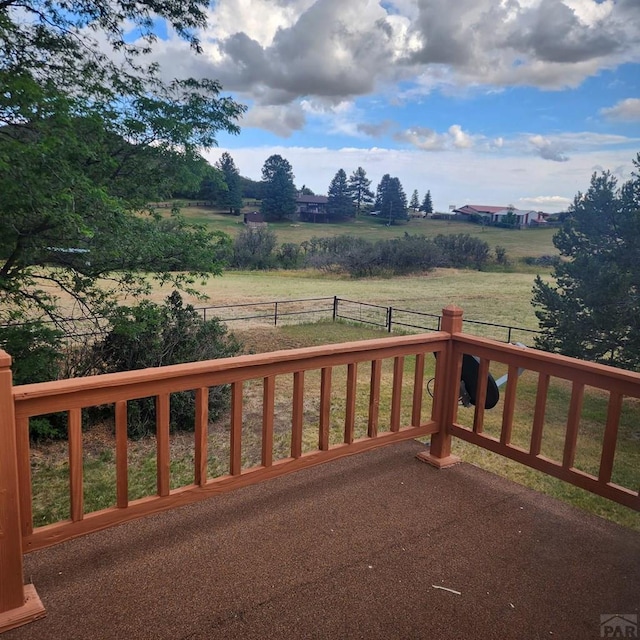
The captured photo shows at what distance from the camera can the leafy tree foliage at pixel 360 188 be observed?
3338cm

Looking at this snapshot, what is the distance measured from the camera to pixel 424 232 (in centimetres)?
2734

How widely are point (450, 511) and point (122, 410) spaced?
4.83 ft

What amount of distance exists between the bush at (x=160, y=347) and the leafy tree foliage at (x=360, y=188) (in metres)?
28.3

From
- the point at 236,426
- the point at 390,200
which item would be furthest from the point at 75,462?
the point at 390,200

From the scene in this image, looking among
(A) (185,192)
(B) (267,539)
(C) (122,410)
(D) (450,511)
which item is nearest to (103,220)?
(A) (185,192)

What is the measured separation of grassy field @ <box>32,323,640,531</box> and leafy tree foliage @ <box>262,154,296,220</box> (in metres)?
10.3

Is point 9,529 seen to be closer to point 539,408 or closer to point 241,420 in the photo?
point 241,420

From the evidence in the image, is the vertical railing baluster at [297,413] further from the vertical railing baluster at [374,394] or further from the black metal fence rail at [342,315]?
the black metal fence rail at [342,315]

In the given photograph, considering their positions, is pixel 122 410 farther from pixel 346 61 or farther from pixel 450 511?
pixel 346 61

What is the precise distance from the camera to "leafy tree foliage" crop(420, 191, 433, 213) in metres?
34.5

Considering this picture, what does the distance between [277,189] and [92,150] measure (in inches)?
550

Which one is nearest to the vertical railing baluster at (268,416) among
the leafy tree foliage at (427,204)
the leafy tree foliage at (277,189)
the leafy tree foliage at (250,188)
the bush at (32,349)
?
the bush at (32,349)

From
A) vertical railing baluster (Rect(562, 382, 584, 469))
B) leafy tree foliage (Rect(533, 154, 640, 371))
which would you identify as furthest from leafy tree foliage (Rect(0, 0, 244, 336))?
leafy tree foliage (Rect(533, 154, 640, 371))

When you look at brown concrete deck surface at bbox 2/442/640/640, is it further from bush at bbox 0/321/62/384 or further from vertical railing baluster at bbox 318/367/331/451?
bush at bbox 0/321/62/384
